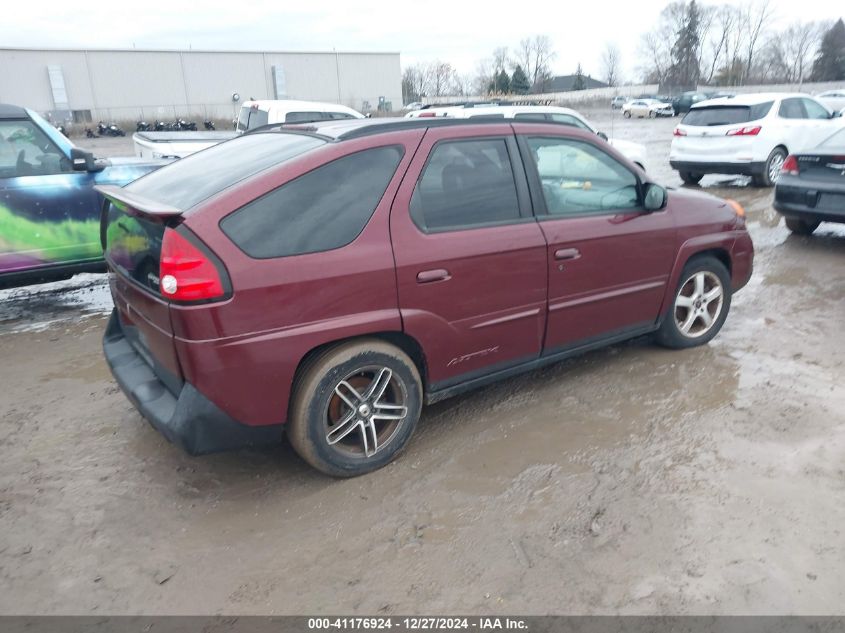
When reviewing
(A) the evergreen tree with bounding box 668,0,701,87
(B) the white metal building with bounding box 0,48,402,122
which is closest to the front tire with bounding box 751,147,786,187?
(B) the white metal building with bounding box 0,48,402,122

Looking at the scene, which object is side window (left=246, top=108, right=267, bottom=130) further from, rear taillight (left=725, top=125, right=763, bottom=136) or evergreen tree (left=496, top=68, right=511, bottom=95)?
evergreen tree (left=496, top=68, right=511, bottom=95)

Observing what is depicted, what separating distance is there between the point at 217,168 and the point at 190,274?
874 mm

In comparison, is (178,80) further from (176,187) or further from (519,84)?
(176,187)

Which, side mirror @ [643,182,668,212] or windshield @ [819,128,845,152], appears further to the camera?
windshield @ [819,128,845,152]

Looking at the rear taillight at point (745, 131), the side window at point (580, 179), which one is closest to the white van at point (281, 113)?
the rear taillight at point (745, 131)

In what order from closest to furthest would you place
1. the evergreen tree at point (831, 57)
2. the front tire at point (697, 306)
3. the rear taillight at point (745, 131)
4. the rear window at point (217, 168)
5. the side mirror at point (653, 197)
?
the rear window at point (217, 168), the side mirror at point (653, 197), the front tire at point (697, 306), the rear taillight at point (745, 131), the evergreen tree at point (831, 57)

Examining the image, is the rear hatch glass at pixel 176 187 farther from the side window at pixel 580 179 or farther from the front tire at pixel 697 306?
the front tire at pixel 697 306

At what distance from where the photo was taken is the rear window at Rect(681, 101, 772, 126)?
37.8ft

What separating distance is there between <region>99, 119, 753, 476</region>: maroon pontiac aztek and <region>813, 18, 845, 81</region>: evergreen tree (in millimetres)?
81504

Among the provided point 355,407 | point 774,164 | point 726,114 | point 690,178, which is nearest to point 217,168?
point 355,407

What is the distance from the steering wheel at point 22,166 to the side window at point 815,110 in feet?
41.8

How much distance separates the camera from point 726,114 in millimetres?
11797

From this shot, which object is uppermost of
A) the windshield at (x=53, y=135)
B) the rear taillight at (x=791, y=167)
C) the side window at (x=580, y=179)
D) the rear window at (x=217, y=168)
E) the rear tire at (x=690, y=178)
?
the windshield at (x=53, y=135)

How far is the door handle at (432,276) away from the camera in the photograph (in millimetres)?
3248
